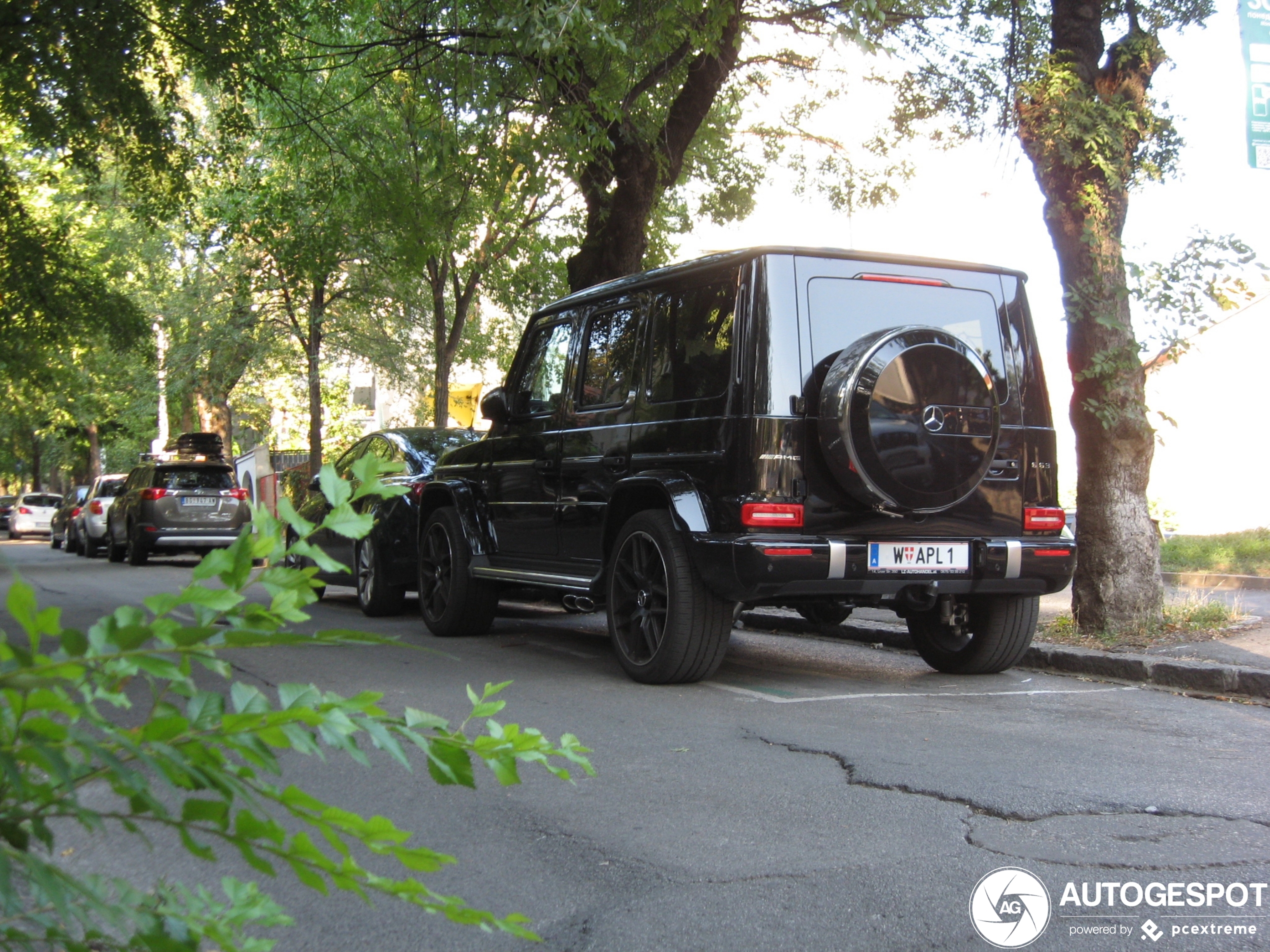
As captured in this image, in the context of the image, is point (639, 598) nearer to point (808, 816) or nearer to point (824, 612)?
point (824, 612)

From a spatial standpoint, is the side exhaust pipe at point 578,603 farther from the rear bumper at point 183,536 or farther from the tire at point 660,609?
the rear bumper at point 183,536

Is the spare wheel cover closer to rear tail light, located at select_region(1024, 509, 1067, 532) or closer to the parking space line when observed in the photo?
rear tail light, located at select_region(1024, 509, 1067, 532)

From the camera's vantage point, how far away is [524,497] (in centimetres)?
764

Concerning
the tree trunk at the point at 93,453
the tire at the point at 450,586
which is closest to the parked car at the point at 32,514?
the tree trunk at the point at 93,453

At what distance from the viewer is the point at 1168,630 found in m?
8.02

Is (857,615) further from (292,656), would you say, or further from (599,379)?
(292,656)

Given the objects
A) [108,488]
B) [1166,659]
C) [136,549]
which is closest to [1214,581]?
[1166,659]

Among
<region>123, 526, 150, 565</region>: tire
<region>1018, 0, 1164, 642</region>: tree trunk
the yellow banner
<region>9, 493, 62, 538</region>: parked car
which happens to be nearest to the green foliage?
<region>1018, 0, 1164, 642</region>: tree trunk

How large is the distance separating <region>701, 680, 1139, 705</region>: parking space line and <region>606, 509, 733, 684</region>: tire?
0.79 feet

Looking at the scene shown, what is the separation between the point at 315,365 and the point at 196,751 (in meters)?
23.6

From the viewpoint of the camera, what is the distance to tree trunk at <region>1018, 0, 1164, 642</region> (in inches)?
314

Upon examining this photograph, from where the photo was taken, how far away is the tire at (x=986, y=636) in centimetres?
679

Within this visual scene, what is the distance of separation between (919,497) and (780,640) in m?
3.37

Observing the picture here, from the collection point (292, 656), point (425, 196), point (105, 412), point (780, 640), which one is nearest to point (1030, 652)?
point (780, 640)
